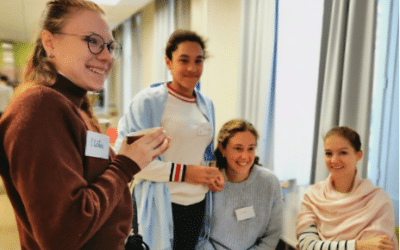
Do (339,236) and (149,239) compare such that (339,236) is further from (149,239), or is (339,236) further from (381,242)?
(149,239)

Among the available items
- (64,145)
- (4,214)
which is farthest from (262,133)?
(4,214)

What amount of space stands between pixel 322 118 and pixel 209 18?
2150 mm

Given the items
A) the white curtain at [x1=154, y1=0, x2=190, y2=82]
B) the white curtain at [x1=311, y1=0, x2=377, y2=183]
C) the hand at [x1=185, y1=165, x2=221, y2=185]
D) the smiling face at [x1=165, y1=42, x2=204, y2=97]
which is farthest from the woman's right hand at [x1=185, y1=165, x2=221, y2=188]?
the white curtain at [x1=154, y1=0, x2=190, y2=82]

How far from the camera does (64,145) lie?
2.01 feet

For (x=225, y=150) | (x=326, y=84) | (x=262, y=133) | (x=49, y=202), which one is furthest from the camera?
(x=262, y=133)

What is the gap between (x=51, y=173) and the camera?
574 millimetres

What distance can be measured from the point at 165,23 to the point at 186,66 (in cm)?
360

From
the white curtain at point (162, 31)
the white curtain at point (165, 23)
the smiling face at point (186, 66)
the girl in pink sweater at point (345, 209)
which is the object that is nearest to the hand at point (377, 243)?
the girl in pink sweater at point (345, 209)

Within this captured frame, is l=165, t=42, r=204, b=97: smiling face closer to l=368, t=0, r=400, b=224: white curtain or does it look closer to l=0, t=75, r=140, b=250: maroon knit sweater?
l=0, t=75, r=140, b=250: maroon knit sweater

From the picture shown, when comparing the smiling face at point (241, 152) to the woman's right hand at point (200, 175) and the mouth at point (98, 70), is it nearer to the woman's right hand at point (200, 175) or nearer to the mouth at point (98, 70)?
the woman's right hand at point (200, 175)

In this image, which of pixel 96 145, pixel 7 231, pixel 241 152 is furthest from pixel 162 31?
pixel 96 145

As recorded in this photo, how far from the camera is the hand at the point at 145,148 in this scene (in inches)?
29.4

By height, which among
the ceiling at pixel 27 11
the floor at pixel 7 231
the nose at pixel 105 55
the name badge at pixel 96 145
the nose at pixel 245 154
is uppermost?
the ceiling at pixel 27 11

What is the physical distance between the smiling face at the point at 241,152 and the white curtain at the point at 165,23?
9.36 feet
